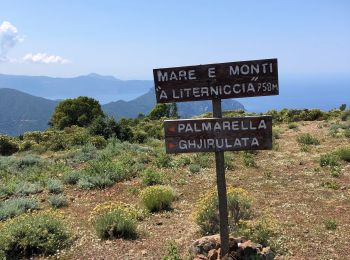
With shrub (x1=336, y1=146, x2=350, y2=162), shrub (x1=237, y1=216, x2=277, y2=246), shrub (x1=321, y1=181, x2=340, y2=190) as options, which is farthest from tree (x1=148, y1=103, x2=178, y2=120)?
shrub (x1=237, y1=216, x2=277, y2=246)

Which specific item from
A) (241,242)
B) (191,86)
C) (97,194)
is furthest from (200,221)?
(97,194)

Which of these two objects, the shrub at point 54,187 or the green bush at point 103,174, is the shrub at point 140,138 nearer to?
the green bush at point 103,174

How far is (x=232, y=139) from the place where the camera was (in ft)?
20.5

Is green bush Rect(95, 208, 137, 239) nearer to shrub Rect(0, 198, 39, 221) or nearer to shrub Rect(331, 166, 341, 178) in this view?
shrub Rect(0, 198, 39, 221)

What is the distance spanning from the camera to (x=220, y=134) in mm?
6270

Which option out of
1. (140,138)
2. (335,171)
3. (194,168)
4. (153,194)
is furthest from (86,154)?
(335,171)

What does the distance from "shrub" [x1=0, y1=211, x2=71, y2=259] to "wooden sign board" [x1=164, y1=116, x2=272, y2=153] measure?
3299 mm

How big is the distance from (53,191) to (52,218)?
5096mm

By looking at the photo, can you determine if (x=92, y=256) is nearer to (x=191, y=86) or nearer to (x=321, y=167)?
(x=191, y=86)

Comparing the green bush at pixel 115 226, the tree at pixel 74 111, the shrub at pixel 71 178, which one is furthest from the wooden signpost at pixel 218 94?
A: the tree at pixel 74 111

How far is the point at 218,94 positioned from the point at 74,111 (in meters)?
51.5

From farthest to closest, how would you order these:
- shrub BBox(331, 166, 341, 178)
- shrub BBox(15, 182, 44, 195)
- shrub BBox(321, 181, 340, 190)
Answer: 1. shrub BBox(331, 166, 341, 178)
2. shrub BBox(15, 182, 44, 195)
3. shrub BBox(321, 181, 340, 190)

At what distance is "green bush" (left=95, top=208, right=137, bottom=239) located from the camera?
847 centimetres

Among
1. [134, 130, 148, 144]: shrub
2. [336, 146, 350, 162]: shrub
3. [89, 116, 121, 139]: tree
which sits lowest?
[336, 146, 350, 162]: shrub
